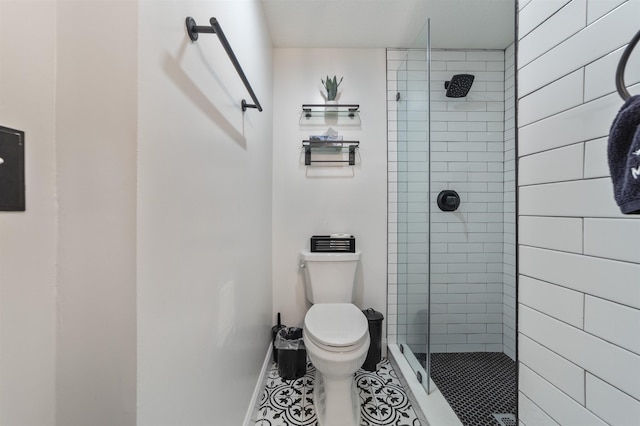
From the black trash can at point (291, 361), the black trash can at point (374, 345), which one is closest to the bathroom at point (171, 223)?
the black trash can at point (291, 361)

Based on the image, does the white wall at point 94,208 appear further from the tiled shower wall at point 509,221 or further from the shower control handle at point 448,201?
the tiled shower wall at point 509,221

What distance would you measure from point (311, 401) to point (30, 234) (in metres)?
1.55

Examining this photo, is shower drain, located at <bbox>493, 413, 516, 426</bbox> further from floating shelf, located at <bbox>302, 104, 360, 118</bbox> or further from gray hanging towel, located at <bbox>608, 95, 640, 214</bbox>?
floating shelf, located at <bbox>302, 104, 360, 118</bbox>

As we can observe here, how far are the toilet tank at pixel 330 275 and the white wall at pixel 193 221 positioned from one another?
0.58 metres

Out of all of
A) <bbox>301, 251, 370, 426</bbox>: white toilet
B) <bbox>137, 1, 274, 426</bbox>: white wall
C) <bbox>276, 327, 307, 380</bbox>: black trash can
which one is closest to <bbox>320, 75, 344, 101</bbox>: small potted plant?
<bbox>137, 1, 274, 426</bbox>: white wall

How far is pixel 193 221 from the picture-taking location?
696mm

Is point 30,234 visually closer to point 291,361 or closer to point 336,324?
point 336,324

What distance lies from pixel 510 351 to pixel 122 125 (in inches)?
93.7

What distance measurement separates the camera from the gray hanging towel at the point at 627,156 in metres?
0.41

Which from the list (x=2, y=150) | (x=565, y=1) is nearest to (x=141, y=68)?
(x=2, y=150)

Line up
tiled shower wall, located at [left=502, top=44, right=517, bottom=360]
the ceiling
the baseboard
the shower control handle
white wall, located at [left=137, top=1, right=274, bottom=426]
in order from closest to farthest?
white wall, located at [left=137, top=1, right=274, bottom=426] < the baseboard < the ceiling < tiled shower wall, located at [left=502, top=44, right=517, bottom=360] < the shower control handle

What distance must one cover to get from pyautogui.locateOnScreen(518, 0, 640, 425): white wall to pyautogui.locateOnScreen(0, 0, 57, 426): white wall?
3.63ft

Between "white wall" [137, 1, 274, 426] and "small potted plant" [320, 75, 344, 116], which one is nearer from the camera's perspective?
"white wall" [137, 1, 274, 426]

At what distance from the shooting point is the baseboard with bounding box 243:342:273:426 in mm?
1205
